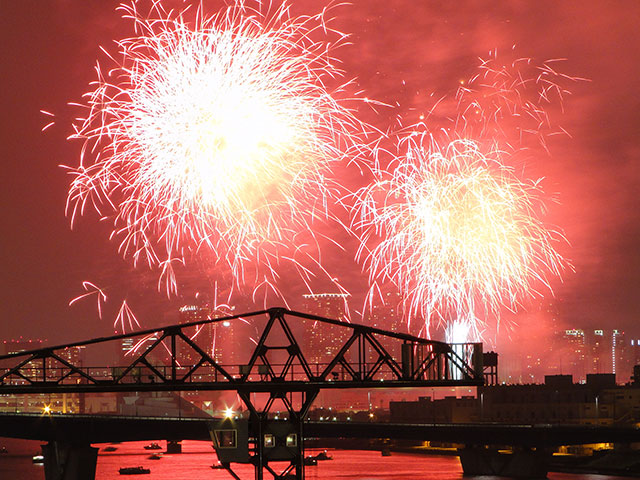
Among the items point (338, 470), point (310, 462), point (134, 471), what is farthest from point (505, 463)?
point (134, 471)

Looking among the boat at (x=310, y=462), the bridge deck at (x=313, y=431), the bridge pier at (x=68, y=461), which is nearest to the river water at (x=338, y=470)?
the boat at (x=310, y=462)

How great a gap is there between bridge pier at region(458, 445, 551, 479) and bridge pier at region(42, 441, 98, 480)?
179 feet

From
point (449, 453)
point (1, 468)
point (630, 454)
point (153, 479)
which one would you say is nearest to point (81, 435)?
point (153, 479)

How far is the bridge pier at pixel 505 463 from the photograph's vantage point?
134m

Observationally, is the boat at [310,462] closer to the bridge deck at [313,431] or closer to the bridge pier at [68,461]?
the bridge deck at [313,431]

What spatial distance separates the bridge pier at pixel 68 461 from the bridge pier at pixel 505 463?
179 feet

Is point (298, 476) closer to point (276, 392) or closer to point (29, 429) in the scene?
point (276, 392)

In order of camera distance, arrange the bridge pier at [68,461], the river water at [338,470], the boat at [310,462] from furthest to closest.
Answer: the boat at [310,462]
the river water at [338,470]
the bridge pier at [68,461]

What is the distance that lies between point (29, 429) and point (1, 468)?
55.9 m

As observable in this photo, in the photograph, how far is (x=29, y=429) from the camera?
117312 mm

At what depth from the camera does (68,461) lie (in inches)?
4675

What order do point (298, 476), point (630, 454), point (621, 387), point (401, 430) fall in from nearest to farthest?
point (298, 476), point (401, 430), point (630, 454), point (621, 387)

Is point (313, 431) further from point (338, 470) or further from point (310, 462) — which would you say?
point (310, 462)

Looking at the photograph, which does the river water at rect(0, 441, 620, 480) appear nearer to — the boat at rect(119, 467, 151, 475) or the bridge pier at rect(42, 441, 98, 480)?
the boat at rect(119, 467, 151, 475)
